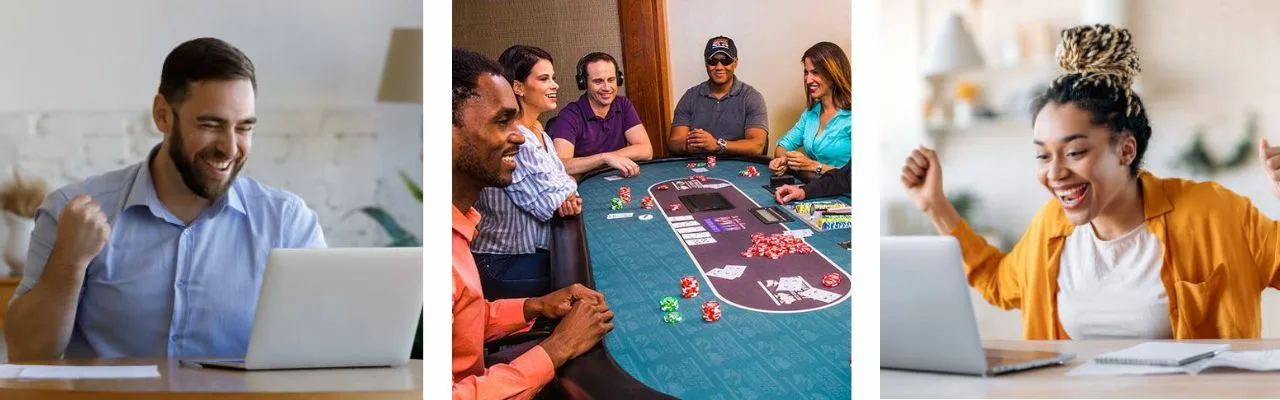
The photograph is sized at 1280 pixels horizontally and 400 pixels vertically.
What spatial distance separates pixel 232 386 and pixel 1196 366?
7.82 feet

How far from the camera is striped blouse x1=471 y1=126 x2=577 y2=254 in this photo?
11.0 ft

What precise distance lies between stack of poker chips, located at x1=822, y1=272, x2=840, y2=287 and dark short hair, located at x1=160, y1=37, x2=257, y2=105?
1751 mm

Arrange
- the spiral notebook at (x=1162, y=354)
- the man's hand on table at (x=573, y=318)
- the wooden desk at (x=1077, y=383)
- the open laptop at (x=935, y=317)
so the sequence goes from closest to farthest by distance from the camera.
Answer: the wooden desk at (x=1077, y=383), the open laptop at (x=935, y=317), the spiral notebook at (x=1162, y=354), the man's hand on table at (x=573, y=318)

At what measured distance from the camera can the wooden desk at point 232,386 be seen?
8.53 feet

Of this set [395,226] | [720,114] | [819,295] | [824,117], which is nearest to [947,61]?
[824,117]

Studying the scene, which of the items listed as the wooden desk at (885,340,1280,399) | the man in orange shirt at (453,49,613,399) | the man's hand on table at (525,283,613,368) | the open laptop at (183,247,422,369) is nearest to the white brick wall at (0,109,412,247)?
the man in orange shirt at (453,49,613,399)

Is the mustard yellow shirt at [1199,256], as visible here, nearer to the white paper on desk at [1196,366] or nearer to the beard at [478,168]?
the white paper on desk at [1196,366]

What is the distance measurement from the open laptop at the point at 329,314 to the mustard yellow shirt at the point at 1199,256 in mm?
1775

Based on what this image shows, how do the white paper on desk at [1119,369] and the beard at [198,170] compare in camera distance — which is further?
the beard at [198,170]

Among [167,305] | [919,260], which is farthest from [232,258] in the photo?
[919,260]

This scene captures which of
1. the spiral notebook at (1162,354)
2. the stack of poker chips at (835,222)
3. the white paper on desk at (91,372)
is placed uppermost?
the stack of poker chips at (835,222)

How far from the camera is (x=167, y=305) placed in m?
3.36

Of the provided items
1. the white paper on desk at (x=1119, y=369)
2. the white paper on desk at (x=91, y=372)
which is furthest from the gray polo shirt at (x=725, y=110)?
the white paper on desk at (x=91, y=372)

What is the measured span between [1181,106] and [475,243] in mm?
2018
